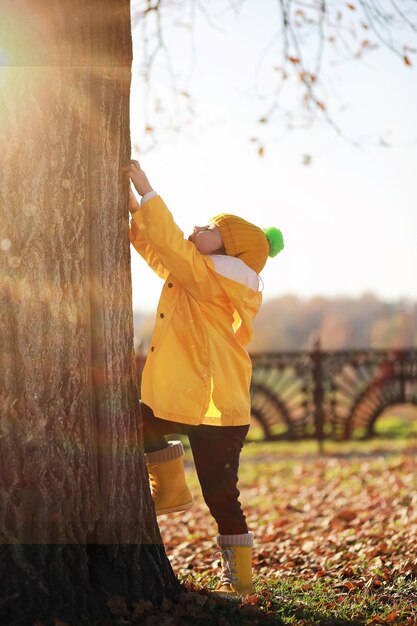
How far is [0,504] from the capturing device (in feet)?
10.5

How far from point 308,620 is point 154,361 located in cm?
139

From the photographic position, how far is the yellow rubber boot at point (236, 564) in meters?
3.81

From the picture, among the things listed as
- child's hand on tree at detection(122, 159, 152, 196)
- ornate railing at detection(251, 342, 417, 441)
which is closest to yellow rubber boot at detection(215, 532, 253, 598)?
child's hand on tree at detection(122, 159, 152, 196)

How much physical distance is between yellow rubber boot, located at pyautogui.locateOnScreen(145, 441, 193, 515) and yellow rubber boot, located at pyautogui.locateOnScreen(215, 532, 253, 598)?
309 millimetres

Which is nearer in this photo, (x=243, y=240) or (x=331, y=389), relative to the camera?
(x=243, y=240)

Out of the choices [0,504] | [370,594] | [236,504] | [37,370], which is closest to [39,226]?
[37,370]

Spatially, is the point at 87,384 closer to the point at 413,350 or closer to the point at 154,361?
the point at 154,361

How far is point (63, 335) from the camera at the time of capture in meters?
3.26

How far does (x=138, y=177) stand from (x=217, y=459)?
54.7 inches

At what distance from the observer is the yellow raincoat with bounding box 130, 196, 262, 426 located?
3.65 meters

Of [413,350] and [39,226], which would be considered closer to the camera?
[39,226]

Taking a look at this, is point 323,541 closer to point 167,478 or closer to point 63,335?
point 167,478

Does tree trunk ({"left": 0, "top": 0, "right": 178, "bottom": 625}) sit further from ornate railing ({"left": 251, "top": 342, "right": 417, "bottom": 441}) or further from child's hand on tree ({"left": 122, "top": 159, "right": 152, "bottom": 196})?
ornate railing ({"left": 251, "top": 342, "right": 417, "bottom": 441})

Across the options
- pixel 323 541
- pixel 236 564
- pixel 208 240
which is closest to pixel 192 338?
pixel 208 240
